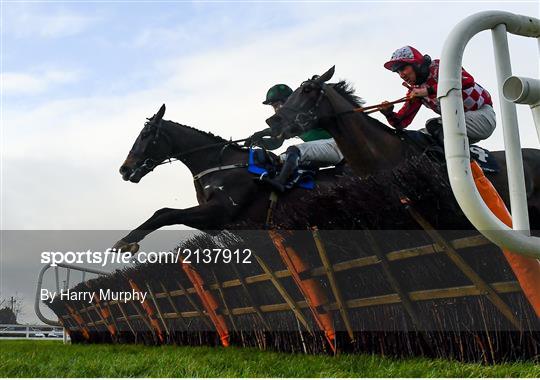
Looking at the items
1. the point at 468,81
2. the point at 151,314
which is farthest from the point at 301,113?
the point at 151,314

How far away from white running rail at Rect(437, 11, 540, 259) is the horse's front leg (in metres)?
5.46

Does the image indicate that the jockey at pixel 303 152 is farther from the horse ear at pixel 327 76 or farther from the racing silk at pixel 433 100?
the racing silk at pixel 433 100

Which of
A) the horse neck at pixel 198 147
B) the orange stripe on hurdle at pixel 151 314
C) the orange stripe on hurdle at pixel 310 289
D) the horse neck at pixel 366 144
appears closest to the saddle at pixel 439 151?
the horse neck at pixel 366 144

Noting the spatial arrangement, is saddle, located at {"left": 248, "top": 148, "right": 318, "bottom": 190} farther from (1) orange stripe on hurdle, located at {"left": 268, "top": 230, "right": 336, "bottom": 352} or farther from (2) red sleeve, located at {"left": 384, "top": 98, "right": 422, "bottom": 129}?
(1) orange stripe on hurdle, located at {"left": 268, "top": 230, "right": 336, "bottom": 352}

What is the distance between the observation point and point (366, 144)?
17.7 ft

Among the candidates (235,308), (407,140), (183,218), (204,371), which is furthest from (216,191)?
(204,371)

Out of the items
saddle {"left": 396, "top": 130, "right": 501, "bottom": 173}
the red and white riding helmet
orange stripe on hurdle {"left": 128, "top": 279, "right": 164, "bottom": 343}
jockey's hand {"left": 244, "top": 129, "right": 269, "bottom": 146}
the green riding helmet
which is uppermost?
the green riding helmet

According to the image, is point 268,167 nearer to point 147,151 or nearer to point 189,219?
point 189,219

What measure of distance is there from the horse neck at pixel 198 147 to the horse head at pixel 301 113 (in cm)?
152

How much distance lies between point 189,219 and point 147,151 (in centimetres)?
115

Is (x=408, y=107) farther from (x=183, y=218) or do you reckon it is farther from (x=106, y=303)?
(x=106, y=303)

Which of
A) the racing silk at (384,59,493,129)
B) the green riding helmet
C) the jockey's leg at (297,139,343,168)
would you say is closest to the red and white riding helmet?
the racing silk at (384,59,493,129)

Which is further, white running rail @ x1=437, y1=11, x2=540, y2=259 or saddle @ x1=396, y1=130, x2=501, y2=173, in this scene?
saddle @ x1=396, y1=130, x2=501, y2=173

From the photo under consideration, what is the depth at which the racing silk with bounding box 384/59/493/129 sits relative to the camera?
16.8 feet
